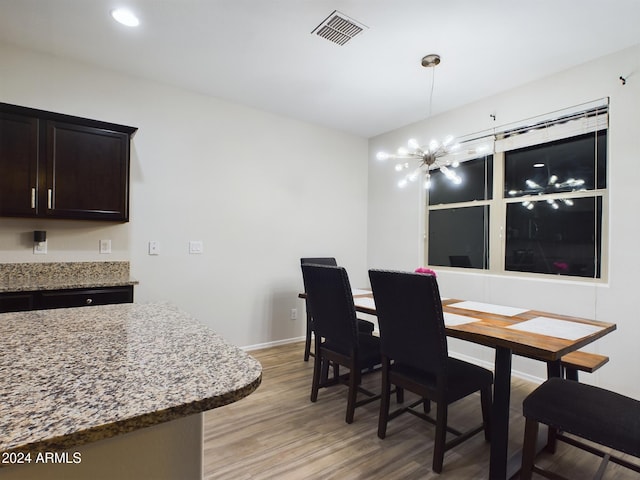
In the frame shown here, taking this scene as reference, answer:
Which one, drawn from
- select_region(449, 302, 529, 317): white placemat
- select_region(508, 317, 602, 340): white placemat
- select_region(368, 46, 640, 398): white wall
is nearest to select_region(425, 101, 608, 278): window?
select_region(368, 46, 640, 398): white wall

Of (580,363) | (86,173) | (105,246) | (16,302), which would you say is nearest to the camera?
(580,363)

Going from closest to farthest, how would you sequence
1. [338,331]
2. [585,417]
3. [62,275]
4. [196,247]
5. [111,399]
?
[111,399], [585,417], [338,331], [62,275], [196,247]

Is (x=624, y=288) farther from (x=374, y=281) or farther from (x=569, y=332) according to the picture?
(x=374, y=281)

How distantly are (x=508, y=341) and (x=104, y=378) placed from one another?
64.5 inches

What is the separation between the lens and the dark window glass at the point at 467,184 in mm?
3559

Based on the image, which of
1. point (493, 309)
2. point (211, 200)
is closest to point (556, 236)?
point (493, 309)

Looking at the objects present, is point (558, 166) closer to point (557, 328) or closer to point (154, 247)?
point (557, 328)

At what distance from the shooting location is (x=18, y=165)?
2.43m

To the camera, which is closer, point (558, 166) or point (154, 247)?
point (558, 166)

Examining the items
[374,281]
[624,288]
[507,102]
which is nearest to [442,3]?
[507,102]

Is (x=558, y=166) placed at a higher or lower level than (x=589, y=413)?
higher

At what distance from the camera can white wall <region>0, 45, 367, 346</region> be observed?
2.84 meters

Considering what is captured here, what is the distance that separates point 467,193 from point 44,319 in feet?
12.2

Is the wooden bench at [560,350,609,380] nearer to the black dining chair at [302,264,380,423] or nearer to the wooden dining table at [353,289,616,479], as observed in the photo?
the wooden dining table at [353,289,616,479]
